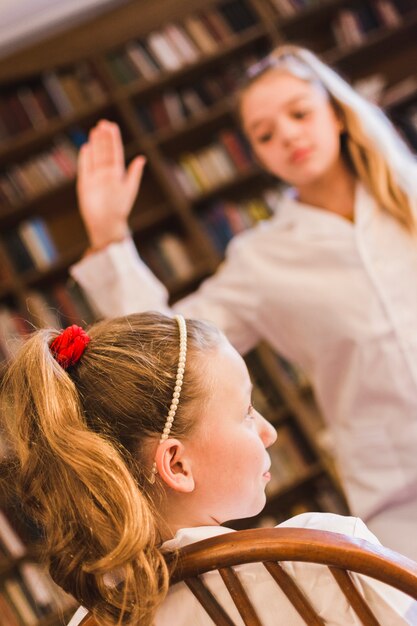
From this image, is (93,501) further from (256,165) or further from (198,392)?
(256,165)

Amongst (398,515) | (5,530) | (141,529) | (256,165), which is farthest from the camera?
(256,165)

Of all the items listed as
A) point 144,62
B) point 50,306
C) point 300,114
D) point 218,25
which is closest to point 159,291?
point 300,114

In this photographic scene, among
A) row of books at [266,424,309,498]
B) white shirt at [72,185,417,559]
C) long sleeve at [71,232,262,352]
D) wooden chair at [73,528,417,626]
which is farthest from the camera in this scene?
row of books at [266,424,309,498]

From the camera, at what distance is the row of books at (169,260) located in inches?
128

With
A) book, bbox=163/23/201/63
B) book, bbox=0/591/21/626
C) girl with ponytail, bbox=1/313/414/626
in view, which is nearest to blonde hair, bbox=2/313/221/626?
girl with ponytail, bbox=1/313/414/626

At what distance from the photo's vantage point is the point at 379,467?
133 centimetres

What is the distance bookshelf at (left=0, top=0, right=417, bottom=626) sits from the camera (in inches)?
123

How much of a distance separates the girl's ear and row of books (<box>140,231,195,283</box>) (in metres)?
2.41

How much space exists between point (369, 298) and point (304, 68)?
1.79 feet

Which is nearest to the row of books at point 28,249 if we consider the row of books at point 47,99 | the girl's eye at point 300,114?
the row of books at point 47,99

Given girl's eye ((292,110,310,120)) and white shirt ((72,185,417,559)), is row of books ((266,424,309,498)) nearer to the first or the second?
white shirt ((72,185,417,559))

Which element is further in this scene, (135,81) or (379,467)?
(135,81)

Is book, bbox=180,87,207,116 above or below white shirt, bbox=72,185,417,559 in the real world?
above

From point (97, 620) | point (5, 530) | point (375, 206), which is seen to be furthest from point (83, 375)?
point (5, 530)
